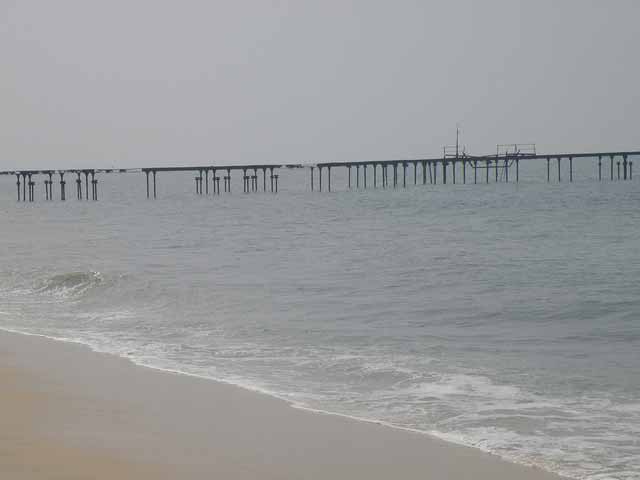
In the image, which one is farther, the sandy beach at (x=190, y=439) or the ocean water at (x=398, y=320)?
the ocean water at (x=398, y=320)

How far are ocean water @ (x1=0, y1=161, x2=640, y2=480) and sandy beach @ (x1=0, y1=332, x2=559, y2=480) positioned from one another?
1.35 feet

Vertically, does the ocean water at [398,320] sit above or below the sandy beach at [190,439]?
below

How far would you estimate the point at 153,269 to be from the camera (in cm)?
2028

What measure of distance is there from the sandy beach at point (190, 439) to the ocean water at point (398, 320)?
41cm

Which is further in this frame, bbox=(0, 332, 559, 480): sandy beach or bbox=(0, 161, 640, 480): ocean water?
bbox=(0, 161, 640, 480): ocean water

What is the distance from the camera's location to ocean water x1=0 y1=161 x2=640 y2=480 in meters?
7.66

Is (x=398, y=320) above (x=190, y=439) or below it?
below

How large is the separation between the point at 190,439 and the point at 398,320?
654 cm

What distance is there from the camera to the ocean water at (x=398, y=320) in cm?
766

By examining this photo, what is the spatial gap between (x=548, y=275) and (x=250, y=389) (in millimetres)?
10266

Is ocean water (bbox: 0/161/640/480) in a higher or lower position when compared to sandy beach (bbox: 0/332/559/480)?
lower

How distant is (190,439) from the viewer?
6.62m

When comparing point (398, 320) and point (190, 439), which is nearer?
point (190, 439)

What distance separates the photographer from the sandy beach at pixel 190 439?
5.89 m
